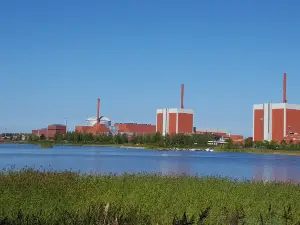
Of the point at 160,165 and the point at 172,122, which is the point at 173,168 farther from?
the point at 172,122

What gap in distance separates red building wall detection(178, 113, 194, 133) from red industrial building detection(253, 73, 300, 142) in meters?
35.6

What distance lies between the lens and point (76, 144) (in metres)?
176

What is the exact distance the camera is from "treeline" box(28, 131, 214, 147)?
16010 centimetres

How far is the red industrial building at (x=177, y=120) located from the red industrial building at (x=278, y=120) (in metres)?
35.3

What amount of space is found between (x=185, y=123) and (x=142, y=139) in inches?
773

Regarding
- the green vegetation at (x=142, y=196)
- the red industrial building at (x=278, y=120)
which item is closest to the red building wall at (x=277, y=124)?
the red industrial building at (x=278, y=120)

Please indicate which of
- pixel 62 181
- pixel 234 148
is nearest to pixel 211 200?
pixel 62 181

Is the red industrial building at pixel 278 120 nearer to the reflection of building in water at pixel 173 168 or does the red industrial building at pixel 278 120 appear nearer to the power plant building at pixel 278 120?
the power plant building at pixel 278 120

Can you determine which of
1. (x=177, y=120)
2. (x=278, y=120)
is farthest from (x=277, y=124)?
(x=177, y=120)

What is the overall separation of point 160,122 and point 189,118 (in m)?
11.7

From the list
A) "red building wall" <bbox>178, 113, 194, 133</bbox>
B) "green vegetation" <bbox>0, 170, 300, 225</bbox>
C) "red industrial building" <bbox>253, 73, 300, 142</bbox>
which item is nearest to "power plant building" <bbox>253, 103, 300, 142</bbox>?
"red industrial building" <bbox>253, 73, 300, 142</bbox>

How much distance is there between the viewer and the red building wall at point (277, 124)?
149 m

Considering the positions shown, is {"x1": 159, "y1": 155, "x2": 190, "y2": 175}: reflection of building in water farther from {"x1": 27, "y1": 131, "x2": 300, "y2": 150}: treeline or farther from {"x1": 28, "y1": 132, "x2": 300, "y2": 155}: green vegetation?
{"x1": 27, "y1": 131, "x2": 300, "y2": 150}: treeline

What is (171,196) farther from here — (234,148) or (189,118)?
(189,118)
